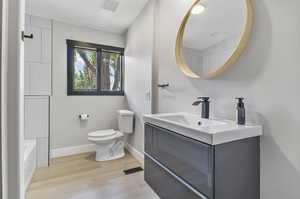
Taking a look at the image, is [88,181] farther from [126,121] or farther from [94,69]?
[94,69]

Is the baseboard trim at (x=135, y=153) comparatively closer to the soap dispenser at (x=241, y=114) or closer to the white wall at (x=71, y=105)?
the white wall at (x=71, y=105)

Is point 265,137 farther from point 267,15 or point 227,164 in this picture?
point 267,15

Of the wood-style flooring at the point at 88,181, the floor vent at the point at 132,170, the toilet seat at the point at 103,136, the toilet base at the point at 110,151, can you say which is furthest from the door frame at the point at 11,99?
the toilet base at the point at 110,151

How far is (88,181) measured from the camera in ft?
6.00

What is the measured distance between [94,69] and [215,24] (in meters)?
2.35

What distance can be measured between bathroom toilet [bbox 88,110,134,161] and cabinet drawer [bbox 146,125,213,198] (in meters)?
1.32

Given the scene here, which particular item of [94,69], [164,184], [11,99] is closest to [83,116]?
[94,69]

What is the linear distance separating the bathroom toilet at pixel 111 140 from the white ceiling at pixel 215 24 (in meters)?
1.60

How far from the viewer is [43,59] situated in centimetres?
238

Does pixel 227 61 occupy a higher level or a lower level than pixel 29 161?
higher

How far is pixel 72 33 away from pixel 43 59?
0.69 metres

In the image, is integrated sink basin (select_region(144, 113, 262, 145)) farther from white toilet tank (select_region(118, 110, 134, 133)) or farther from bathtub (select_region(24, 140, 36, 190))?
bathtub (select_region(24, 140, 36, 190))

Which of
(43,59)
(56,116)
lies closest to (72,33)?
(43,59)

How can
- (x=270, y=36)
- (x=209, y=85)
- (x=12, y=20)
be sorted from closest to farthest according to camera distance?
(x=12, y=20)
(x=270, y=36)
(x=209, y=85)
